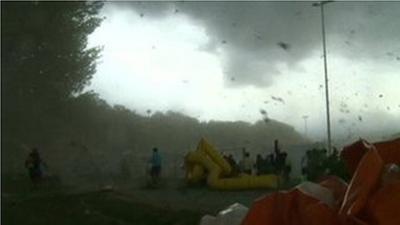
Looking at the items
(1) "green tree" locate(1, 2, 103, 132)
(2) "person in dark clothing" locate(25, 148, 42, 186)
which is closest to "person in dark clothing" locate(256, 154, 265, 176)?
(1) "green tree" locate(1, 2, 103, 132)

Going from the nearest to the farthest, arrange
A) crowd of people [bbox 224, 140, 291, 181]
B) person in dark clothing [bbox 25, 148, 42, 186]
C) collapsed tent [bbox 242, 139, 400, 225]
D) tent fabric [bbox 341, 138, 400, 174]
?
collapsed tent [bbox 242, 139, 400, 225] < tent fabric [bbox 341, 138, 400, 174] < crowd of people [bbox 224, 140, 291, 181] < person in dark clothing [bbox 25, 148, 42, 186]

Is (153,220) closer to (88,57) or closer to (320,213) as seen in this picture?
(88,57)

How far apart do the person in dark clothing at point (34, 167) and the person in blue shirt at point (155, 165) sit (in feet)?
3.68

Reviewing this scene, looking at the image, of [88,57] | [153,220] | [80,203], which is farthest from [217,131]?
[88,57]

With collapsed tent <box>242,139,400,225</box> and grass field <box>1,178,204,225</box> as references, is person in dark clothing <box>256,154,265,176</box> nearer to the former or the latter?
grass field <box>1,178,204,225</box>

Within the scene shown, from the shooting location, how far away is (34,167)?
281 inches

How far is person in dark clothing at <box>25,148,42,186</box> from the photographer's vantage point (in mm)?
7027

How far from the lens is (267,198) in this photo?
158 cm

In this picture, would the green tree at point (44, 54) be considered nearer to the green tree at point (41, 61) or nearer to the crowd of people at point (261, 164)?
the green tree at point (41, 61)

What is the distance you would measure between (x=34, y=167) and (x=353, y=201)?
5.96 meters

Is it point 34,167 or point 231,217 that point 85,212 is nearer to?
point 34,167

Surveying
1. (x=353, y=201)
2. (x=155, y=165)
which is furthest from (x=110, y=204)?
(x=353, y=201)

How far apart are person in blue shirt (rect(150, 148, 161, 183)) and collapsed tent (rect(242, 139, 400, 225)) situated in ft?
16.2

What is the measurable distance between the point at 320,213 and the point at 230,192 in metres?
4.35
